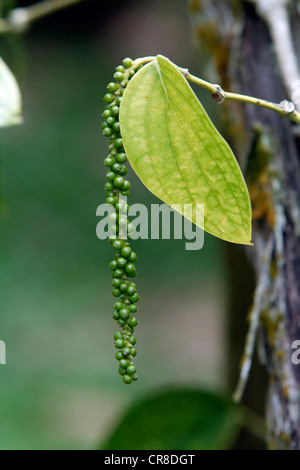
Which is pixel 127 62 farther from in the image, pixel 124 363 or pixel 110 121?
pixel 124 363

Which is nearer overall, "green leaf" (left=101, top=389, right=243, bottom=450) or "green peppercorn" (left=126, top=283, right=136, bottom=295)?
"green peppercorn" (left=126, top=283, right=136, bottom=295)

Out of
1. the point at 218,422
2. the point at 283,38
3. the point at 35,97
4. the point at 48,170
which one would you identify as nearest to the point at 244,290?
the point at 218,422

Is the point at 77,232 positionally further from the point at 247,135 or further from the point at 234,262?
the point at 247,135

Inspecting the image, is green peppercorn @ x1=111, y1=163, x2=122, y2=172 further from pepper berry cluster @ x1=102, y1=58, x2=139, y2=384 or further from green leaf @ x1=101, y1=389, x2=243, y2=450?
green leaf @ x1=101, y1=389, x2=243, y2=450

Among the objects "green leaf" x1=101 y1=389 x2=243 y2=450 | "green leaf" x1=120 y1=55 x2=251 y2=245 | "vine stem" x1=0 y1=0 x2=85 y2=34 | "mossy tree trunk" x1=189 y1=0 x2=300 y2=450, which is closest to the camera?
"green leaf" x1=120 y1=55 x2=251 y2=245

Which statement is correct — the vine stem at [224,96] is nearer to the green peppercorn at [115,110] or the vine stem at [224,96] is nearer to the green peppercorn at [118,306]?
the green peppercorn at [115,110]

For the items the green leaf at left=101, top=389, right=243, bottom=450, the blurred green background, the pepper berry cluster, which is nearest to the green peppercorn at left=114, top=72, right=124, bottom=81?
the pepper berry cluster

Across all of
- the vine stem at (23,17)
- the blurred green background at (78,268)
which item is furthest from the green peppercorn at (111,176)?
the blurred green background at (78,268)
